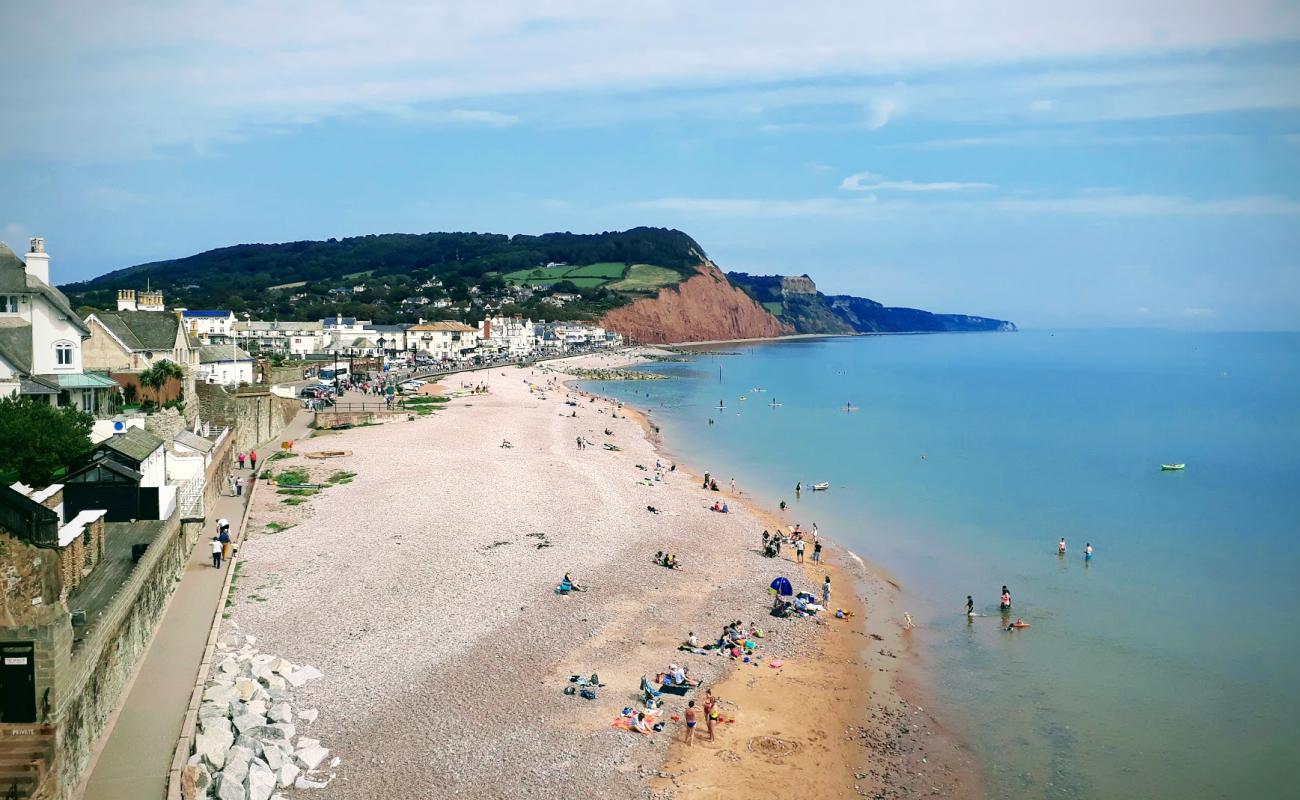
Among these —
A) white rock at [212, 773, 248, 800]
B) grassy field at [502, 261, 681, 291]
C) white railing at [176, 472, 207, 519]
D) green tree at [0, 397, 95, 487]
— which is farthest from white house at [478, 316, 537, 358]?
white rock at [212, 773, 248, 800]

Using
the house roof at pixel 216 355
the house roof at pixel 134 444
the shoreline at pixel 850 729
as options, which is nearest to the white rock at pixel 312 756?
the shoreline at pixel 850 729

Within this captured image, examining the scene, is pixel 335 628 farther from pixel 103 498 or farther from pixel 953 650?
pixel 953 650

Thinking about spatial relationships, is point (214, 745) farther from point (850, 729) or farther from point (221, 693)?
point (850, 729)

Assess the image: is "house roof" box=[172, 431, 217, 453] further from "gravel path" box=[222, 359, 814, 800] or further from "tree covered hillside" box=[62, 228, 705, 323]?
"tree covered hillside" box=[62, 228, 705, 323]

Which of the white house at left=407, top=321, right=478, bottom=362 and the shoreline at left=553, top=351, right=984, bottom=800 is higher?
the white house at left=407, top=321, right=478, bottom=362

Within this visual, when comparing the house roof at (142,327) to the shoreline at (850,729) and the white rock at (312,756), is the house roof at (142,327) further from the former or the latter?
the shoreline at (850,729)

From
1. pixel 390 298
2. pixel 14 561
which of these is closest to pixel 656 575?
pixel 14 561
